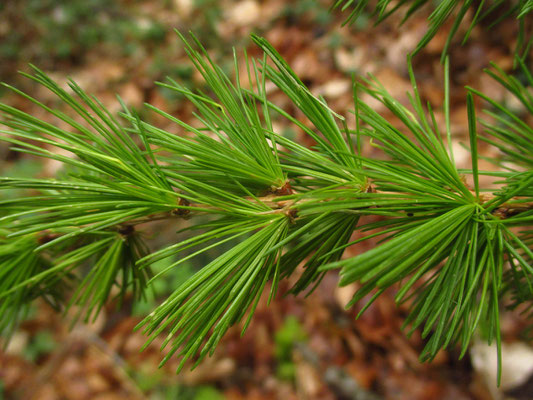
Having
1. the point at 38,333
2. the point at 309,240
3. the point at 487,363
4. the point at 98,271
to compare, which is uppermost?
the point at 309,240

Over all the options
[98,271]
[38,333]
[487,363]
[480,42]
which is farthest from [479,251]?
[38,333]

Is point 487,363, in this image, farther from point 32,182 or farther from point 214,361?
point 32,182

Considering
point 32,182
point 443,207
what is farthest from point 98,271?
point 443,207

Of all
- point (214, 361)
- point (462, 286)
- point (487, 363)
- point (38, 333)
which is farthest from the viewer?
point (38, 333)

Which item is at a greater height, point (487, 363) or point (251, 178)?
point (251, 178)

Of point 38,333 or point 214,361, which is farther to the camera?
point 38,333

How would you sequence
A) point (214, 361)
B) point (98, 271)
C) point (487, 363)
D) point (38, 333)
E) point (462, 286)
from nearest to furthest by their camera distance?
point (462, 286) < point (98, 271) < point (487, 363) < point (214, 361) < point (38, 333)

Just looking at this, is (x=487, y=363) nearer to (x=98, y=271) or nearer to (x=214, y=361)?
(x=214, y=361)
